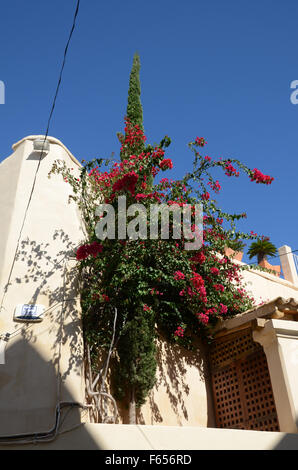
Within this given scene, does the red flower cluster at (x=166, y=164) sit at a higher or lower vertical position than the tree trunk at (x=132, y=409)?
higher

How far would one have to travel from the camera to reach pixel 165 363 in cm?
761

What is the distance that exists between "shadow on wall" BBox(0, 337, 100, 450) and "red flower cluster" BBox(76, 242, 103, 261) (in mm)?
1588

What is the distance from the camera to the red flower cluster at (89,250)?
666cm

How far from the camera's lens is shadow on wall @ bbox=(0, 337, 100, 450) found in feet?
17.3

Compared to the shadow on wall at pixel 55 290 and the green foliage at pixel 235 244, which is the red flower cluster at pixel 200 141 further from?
the shadow on wall at pixel 55 290

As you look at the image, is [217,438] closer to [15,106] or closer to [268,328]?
[268,328]

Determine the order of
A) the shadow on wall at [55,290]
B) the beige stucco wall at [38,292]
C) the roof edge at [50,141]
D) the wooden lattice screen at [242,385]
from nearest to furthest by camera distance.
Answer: the beige stucco wall at [38,292]
the shadow on wall at [55,290]
the wooden lattice screen at [242,385]
the roof edge at [50,141]

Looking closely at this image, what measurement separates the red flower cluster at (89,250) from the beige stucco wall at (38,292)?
1.47ft

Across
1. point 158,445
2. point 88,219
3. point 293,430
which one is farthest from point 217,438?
point 88,219

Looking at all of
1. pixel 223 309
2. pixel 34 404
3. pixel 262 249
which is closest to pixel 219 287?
pixel 223 309

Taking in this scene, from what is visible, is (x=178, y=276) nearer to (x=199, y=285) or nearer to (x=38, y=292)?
(x=199, y=285)

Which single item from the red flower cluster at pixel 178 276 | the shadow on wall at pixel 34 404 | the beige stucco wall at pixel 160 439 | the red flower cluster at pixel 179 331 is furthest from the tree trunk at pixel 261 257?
the shadow on wall at pixel 34 404

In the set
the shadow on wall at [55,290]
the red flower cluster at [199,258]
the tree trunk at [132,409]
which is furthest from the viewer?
the red flower cluster at [199,258]
